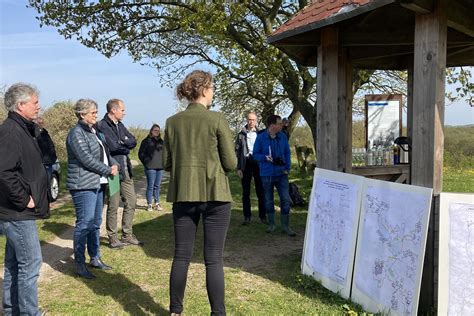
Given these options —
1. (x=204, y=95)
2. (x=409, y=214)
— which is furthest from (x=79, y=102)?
(x=409, y=214)

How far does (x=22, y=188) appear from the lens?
10.7 feet

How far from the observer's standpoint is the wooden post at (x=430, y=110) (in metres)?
3.74

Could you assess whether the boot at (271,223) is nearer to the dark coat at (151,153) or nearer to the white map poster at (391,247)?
the dark coat at (151,153)

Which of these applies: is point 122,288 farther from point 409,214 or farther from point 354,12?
point 354,12

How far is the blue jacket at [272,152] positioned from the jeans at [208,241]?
3.53 meters

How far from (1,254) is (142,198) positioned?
5.62 metres

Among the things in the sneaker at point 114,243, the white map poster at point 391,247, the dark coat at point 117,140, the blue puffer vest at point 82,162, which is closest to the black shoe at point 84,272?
the blue puffer vest at point 82,162

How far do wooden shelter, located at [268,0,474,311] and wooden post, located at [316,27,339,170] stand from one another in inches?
0.4

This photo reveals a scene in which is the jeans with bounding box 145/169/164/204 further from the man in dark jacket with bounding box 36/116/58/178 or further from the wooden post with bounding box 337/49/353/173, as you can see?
the wooden post with bounding box 337/49/353/173

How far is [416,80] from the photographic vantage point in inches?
152

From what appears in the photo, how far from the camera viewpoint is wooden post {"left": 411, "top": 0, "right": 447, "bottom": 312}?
12.3ft

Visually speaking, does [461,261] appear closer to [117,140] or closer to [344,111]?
[344,111]

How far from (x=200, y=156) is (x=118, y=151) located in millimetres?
2833

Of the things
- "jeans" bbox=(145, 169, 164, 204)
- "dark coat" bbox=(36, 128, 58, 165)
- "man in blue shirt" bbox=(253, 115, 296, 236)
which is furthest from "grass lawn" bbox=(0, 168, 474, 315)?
"jeans" bbox=(145, 169, 164, 204)
